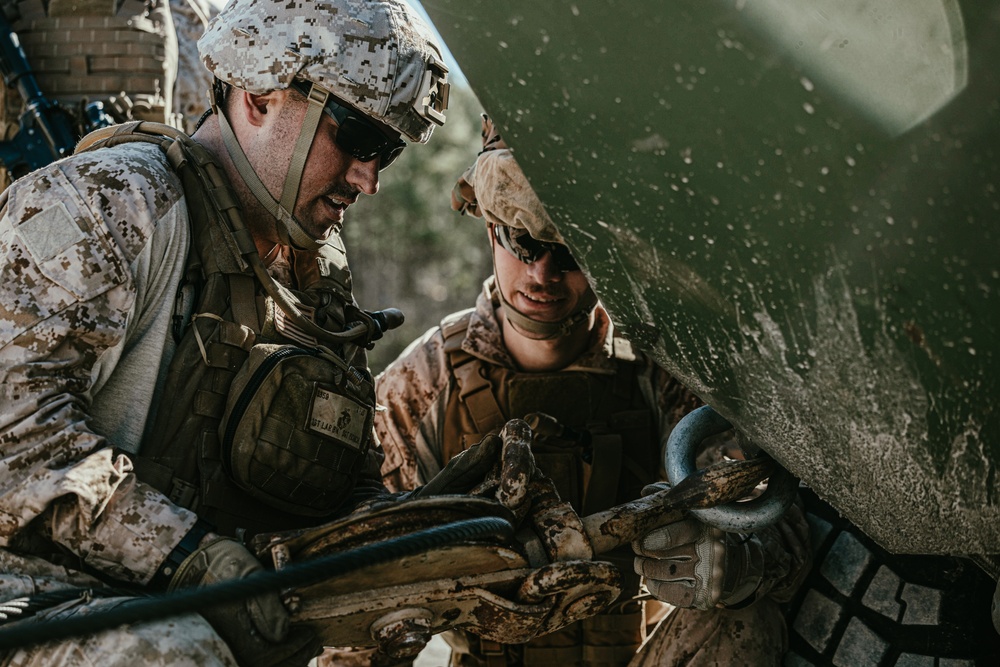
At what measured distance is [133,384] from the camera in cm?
238

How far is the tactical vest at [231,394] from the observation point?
244 cm

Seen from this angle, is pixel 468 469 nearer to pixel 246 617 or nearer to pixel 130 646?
pixel 246 617

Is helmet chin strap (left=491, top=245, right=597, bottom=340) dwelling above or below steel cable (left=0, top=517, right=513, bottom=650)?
below

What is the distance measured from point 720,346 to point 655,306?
14 cm

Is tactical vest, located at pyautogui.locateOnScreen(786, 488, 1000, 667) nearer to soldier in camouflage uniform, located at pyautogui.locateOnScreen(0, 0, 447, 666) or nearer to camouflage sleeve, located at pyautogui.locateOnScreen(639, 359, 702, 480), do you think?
camouflage sleeve, located at pyautogui.locateOnScreen(639, 359, 702, 480)

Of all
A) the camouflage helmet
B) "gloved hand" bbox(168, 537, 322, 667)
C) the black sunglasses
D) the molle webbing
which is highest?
the camouflage helmet

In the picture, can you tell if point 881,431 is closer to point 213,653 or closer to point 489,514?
point 489,514

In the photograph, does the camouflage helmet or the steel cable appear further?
the camouflage helmet

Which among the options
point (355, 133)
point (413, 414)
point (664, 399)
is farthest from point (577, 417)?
point (355, 133)

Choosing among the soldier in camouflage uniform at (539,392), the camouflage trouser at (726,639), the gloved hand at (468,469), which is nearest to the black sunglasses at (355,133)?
the soldier in camouflage uniform at (539,392)

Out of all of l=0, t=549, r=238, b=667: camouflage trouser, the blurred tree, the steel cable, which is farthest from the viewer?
the blurred tree

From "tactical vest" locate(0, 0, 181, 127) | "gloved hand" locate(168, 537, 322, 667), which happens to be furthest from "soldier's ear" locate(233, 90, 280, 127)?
"tactical vest" locate(0, 0, 181, 127)

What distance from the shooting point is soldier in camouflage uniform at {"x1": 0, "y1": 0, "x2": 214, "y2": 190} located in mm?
3891

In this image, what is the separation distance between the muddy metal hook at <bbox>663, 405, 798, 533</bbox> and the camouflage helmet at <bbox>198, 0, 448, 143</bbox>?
3.30 feet
